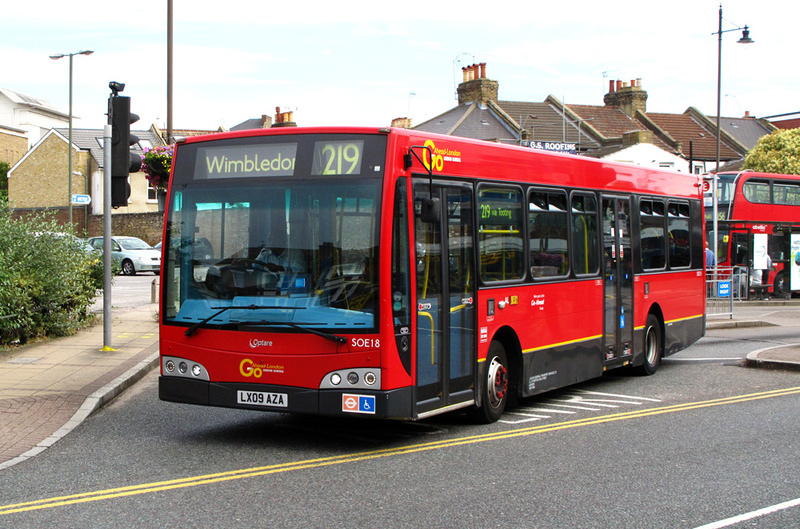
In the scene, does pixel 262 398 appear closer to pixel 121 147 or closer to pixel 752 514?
pixel 752 514

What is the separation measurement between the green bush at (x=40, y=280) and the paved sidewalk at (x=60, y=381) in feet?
1.08

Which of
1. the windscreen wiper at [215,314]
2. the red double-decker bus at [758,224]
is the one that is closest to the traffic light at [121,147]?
the windscreen wiper at [215,314]

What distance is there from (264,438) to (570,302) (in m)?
4.20

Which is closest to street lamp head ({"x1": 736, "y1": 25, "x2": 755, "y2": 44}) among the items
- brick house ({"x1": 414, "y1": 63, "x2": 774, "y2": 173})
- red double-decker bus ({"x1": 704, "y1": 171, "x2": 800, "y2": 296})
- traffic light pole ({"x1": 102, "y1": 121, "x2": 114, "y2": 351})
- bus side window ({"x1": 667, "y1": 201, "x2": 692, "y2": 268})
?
red double-decker bus ({"x1": 704, "y1": 171, "x2": 800, "y2": 296})

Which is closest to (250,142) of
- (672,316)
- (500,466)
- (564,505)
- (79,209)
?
(500,466)

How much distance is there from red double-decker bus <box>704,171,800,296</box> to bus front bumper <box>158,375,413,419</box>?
1023 inches

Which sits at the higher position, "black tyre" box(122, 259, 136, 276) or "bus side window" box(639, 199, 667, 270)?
"bus side window" box(639, 199, 667, 270)

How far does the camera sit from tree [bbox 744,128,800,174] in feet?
192

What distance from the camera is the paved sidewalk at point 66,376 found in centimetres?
866

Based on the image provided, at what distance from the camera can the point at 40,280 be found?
14617mm

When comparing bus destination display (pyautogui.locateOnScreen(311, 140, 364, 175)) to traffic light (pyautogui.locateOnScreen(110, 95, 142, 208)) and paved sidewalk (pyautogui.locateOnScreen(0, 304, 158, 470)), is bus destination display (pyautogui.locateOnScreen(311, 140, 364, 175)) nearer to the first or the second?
A: paved sidewalk (pyautogui.locateOnScreen(0, 304, 158, 470))

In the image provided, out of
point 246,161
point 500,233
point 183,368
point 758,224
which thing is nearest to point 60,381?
point 183,368

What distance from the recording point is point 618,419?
955 centimetres

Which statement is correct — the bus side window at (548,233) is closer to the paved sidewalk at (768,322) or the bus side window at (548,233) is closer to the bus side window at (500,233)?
the bus side window at (500,233)
